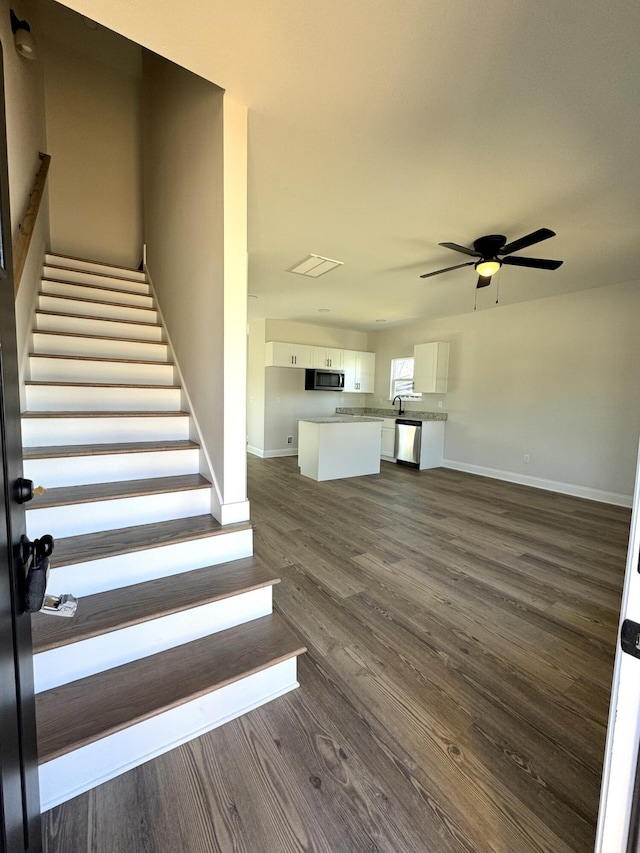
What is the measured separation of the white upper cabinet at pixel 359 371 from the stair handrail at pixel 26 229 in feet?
17.1

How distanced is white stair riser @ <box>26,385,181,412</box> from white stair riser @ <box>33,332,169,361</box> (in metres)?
0.47

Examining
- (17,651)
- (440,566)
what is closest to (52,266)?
(17,651)

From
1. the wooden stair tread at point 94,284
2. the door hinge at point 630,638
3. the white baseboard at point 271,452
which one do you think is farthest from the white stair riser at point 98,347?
the white baseboard at point 271,452

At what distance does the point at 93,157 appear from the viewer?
12.4ft

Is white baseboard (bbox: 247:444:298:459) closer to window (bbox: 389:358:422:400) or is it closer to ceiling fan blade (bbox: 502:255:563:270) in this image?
window (bbox: 389:358:422:400)

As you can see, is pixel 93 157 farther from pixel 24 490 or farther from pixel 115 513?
pixel 24 490

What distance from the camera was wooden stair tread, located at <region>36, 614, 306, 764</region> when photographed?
112 centimetres

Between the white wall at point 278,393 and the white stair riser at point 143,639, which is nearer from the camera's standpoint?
the white stair riser at point 143,639

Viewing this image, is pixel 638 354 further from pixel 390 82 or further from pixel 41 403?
pixel 41 403

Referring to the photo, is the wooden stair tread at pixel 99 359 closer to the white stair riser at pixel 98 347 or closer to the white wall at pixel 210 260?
the white stair riser at pixel 98 347

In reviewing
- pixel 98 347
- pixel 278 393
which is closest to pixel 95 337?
pixel 98 347

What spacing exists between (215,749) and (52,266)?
3.64m

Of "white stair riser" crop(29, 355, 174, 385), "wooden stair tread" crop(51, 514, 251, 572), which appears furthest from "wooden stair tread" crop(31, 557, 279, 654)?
"white stair riser" crop(29, 355, 174, 385)

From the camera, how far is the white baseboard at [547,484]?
4.31 meters
